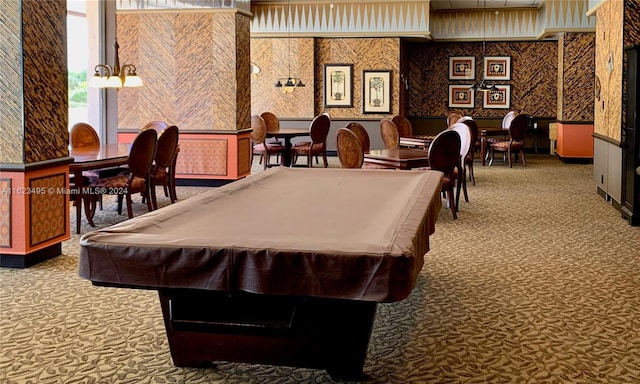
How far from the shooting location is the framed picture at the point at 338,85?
50.5 ft

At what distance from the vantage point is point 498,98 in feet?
55.0

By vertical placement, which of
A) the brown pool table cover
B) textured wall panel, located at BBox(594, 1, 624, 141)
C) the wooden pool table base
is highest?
textured wall panel, located at BBox(594, 1, 624, 141)

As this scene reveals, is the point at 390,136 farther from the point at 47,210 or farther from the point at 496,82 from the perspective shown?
the point at 496,82

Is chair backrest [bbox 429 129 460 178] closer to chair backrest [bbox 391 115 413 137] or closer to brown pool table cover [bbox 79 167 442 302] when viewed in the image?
brown pool table cover [bbox 79 167 442 302]

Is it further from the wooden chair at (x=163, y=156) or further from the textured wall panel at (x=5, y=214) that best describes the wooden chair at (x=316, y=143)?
the textured wall panel at (x=5, y=214)

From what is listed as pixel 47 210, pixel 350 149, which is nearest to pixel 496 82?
pixel 350 149

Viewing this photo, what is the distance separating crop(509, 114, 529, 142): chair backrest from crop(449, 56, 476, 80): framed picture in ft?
13.3

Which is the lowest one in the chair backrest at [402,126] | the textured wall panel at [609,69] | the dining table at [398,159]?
the dining table at [398,159]

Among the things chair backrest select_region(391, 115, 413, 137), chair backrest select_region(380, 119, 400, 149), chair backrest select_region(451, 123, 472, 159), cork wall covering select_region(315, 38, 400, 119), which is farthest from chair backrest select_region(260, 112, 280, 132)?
chair backrest select_region(451, 123, 472, 159)

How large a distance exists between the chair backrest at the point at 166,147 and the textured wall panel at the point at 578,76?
9407 mm

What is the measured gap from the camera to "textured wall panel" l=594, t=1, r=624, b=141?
25.9 feet

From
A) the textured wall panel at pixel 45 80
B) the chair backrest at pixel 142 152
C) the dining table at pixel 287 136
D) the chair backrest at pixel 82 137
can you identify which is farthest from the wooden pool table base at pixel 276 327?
the dining table at pixel 287 136

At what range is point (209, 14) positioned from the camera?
10008 millimetres

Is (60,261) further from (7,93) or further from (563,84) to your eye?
(563,84)
